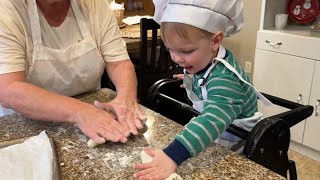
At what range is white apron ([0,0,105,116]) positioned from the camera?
1014 millimetres

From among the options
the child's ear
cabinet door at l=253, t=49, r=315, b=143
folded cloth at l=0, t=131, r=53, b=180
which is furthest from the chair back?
folded cloth at l=0, t=131, r=53, b=180

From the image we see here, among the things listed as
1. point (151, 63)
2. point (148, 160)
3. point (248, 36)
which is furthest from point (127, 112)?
point (248, 36)

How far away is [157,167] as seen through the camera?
2.29 ft

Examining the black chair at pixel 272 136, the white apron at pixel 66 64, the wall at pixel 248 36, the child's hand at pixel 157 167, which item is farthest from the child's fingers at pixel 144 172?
the wall at pixel 248 36

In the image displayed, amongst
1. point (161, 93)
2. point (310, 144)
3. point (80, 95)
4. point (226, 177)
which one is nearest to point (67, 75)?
point (80, 95)

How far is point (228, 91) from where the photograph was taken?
32.5 inches

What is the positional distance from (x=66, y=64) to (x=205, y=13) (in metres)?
0.53

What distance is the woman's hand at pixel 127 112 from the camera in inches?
34.7

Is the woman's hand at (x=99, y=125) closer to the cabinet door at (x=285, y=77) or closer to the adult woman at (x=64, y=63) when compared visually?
the adult woman at (x=64, y=63)

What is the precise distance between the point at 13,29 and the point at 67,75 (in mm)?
236

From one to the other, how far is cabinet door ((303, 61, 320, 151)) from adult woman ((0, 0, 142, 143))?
1453 mm

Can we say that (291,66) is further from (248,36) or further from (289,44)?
(248,36)

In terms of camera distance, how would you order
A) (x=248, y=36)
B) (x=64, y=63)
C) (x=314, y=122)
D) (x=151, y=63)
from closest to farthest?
(x=64, y=63) < (x=314, y=122) < (x=151, y=63) < (x=248, y=36)

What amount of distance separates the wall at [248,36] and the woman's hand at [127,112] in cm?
222
